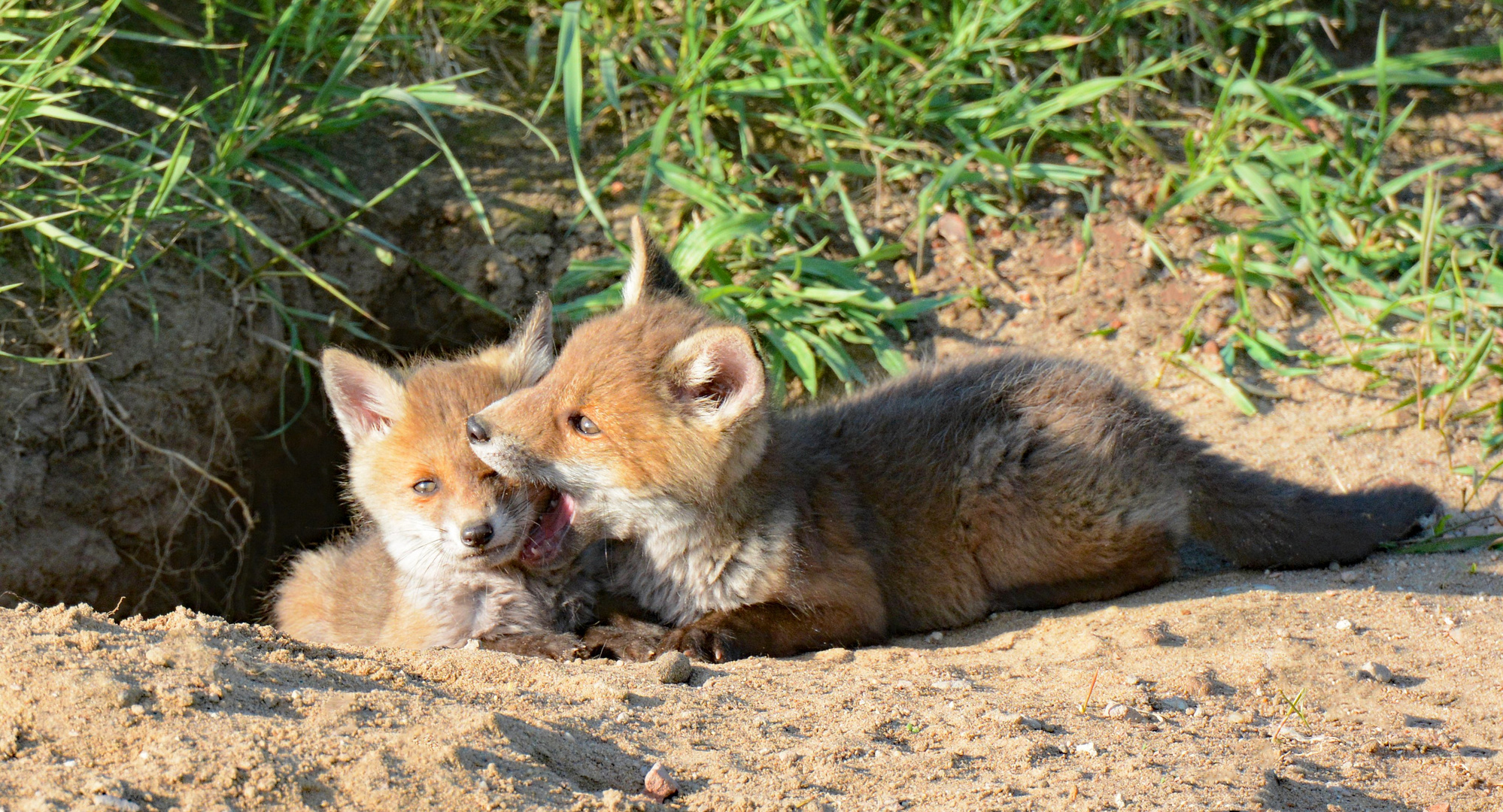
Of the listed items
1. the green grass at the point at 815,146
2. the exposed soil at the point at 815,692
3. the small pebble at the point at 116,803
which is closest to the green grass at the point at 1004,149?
the green grass at the point at 815,146

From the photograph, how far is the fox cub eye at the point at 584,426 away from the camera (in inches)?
137

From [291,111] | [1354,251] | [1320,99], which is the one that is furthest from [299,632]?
[1320,99]

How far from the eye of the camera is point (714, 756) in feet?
8.20

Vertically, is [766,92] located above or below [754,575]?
above

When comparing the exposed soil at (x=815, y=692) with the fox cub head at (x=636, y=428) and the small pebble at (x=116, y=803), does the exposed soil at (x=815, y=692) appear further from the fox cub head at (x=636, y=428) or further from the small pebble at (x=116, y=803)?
the fox cub head at (x=636, y=428)

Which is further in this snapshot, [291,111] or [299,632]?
[291,111]

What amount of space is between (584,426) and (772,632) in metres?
0.82

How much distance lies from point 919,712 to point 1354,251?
3.70 m

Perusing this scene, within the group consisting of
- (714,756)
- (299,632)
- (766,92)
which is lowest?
(299,632)

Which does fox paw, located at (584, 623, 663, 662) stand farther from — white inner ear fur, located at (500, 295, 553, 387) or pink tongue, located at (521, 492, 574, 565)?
white inner ear fur, located at (500, 295, 553, 387)

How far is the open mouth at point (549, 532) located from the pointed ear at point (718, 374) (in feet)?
1.64

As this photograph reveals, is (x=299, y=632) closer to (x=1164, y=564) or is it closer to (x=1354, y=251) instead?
(x=1164, y=564)

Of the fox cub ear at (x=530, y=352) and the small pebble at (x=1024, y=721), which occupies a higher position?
the fox cub ear at (x=530, y=352)

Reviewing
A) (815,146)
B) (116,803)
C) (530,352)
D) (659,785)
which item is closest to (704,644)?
(659,785)
